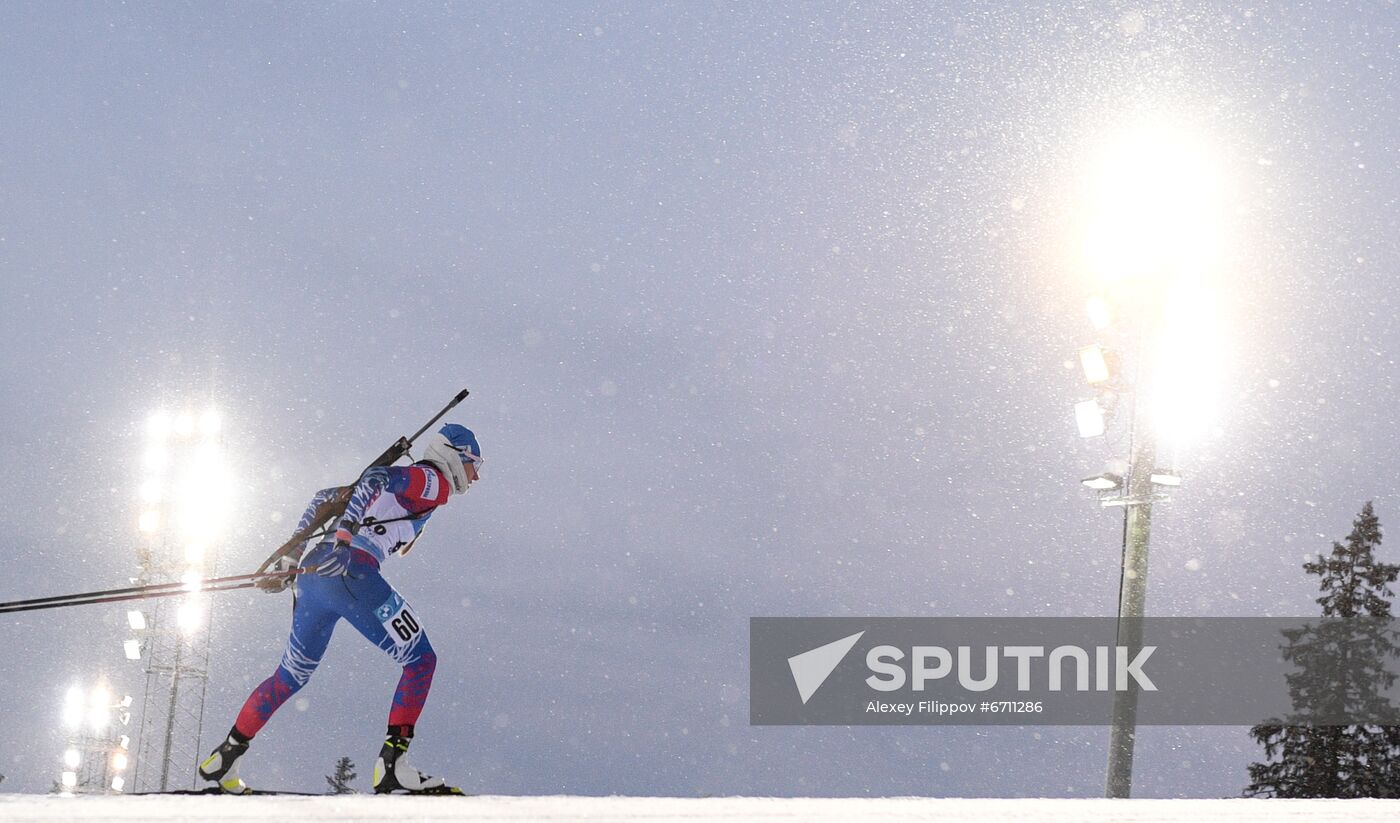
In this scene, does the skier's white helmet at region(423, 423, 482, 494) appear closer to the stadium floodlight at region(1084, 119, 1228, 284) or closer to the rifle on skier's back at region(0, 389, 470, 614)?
the rifle on skier's back at region(0, 389, 470, 614)

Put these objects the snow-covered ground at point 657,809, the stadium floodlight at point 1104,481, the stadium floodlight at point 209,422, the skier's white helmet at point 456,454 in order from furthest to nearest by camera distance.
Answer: the stadium floodlight at point 209,422 → the stadium floodlight at point 1104,481 → the skier's white helmet at point 456,454 → the snow-covered ground at point 657,809

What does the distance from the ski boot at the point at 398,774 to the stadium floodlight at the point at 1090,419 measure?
7220 mm

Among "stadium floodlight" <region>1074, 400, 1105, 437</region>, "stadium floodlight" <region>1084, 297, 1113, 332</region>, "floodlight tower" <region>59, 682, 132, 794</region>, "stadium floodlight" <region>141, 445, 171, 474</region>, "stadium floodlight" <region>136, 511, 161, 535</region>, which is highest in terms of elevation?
"stadium floodlight" <region>141, 445, 171, 474</region>

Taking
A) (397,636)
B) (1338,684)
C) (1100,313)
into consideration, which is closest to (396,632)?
(397,636)

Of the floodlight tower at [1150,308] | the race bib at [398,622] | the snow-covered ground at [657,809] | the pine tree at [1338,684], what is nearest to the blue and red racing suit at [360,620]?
the race bib at [398,622]

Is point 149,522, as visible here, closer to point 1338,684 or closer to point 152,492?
point 152,492

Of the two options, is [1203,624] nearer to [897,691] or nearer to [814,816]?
[897,691]

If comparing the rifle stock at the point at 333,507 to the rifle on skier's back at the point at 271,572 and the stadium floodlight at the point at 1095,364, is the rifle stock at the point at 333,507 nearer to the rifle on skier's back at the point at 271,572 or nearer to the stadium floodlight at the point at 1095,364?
the rifle on skier's back at the point at 271,572

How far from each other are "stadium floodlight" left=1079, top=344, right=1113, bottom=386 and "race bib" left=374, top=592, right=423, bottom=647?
6802 mm

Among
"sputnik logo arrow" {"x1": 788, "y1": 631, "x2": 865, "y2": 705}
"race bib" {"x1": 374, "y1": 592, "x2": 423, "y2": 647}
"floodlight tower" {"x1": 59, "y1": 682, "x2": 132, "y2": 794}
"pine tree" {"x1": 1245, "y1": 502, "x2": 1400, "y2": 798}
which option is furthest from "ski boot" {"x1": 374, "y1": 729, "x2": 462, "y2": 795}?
"floodlight tower" {"x1": 59, "y1": 682, "x2": 132, "y2": 794}

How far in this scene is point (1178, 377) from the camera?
10.7 metres

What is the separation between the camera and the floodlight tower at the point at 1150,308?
34.3 ft

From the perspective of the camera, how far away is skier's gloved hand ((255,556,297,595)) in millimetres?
6297

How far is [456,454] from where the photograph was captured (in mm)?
6812
